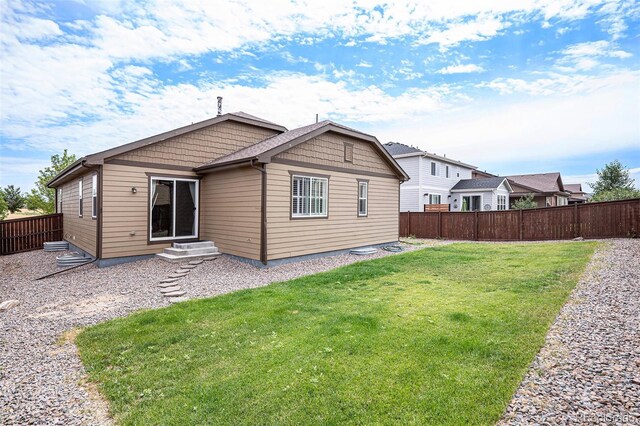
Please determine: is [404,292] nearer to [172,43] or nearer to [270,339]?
[270,339]

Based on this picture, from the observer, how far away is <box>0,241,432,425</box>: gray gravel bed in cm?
308

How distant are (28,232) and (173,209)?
27.5 ft

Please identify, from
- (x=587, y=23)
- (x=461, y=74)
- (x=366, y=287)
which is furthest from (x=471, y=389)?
(x=461, y=74)

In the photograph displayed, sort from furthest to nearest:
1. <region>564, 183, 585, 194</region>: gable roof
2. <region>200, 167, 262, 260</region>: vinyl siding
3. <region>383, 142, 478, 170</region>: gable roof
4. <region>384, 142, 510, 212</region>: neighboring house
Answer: <region>564, 183, 585, 194</region>: gable roof < <region>384, 142, 510, 212</region>: neighboring house < <region>383, 142, 478, 170</region>: gable roof < <region>200, 167, 262, 260</region>: vinyl siding

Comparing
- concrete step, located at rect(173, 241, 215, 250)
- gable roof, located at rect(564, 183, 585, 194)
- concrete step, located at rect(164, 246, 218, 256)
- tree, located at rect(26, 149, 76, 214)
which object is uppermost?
gable roof, located at rect(564, 183, 585, 194)

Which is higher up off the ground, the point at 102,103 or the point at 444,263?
the point at 102,103

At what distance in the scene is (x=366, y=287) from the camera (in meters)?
6.93

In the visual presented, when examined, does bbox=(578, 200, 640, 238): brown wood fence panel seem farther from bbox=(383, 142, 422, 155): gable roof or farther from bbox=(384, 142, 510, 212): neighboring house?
bbox=(383, 142, 422, 155): gable roof

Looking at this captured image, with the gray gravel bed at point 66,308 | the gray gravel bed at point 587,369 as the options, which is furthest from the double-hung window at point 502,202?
the gray gravel bed at point 587,369

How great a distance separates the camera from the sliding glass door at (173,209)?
10.3 metres

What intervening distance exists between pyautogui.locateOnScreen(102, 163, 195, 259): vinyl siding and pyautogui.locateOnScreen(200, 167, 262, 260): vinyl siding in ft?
5.29

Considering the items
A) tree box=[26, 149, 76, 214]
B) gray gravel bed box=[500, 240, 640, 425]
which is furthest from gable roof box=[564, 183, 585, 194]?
tree box=[26, 149, 76, 214]

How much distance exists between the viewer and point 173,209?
10773 mm

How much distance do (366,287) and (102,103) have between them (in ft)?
49.5
